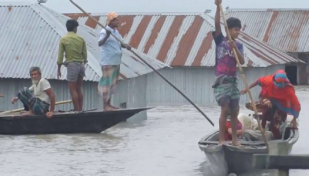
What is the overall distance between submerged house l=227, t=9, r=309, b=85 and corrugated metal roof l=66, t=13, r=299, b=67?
7.62 meters

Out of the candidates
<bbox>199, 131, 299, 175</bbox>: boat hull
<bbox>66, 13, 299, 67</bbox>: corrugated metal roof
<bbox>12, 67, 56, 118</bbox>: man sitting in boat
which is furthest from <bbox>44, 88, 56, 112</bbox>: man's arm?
<bbox>66, 13, 299, 67</bbox>: corrugated metal roof

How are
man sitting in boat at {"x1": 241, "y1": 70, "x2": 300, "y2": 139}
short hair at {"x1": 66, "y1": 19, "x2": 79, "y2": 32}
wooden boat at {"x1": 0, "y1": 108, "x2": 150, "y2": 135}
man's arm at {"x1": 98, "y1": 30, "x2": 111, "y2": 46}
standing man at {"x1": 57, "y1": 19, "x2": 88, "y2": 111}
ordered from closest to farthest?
man sitting in boat at {"x1": 241, "y1": 70, "x2": 300, "y2": 139}
wooden boat at {"x1": 0, "y1": 108, "x2": 150, "y2": 135}
man's arm at {"x1": 98, "y1": 30, "x2": 111, "y2": 46}
standing man at {"x1": 57, "y1": 19, "x2": 88, "y2": 111}
short hair at {"x1": 66, "y1": 19, "x2": 79, "y2": 32}

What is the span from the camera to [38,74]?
1409 cm

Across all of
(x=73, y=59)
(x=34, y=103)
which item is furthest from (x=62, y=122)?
(x=73, y=59)

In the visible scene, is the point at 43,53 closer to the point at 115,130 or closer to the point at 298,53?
the point at 115,130

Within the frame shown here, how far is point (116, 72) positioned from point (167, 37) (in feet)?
45.8

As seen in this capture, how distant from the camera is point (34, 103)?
14086mm

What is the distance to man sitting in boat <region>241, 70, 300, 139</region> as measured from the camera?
1224 centimetres

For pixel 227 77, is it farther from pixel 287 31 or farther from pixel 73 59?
pixel 287 31

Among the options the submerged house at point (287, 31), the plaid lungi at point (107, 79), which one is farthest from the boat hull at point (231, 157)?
the submerged house at point (287, 31)

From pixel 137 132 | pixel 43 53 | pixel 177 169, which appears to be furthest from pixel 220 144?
pixel 43 53

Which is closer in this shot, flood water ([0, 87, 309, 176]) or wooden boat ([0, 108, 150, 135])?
flood water ([0, 87, 309, 176])

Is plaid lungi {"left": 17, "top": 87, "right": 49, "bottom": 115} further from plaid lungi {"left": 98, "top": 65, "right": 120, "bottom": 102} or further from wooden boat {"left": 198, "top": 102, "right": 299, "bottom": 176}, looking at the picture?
wooden boat {"left": 198, "top": 102, "right": 299, "bottom": 176}

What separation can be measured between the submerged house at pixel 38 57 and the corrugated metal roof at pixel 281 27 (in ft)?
67.8
